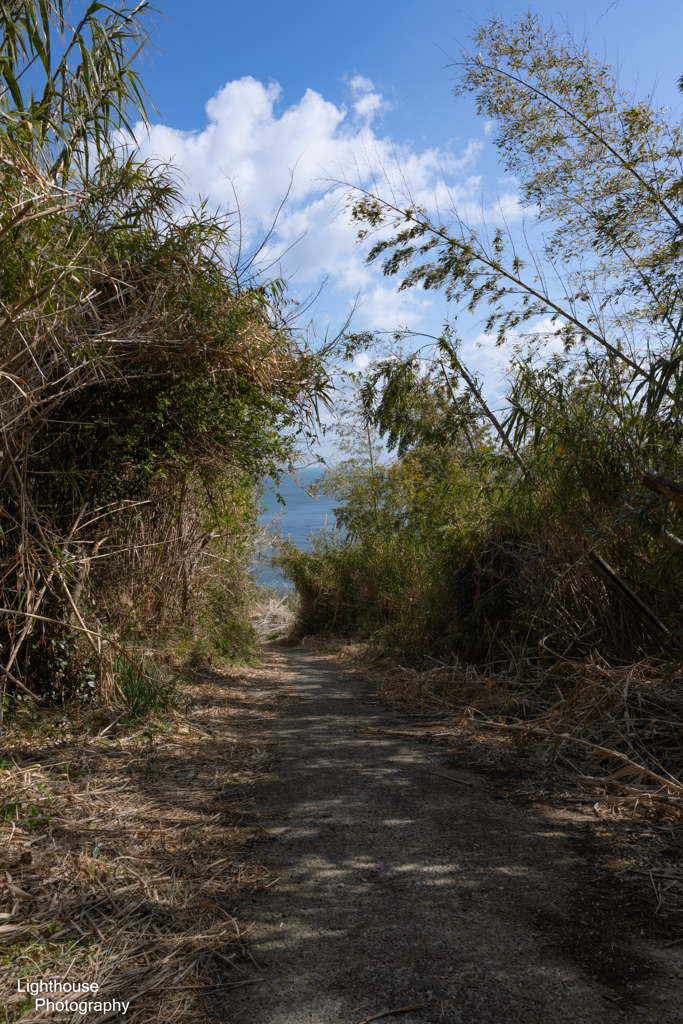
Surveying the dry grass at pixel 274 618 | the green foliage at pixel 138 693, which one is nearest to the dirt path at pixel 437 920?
the green foliage at pixel 138 693

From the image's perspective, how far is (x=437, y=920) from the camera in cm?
188

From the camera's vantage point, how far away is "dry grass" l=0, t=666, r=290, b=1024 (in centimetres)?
161

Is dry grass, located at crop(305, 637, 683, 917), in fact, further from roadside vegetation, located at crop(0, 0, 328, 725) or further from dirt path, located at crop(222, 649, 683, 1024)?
roadside vegetation, located at crop(0, 0, 328, 725)

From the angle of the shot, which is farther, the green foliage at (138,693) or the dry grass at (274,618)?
the dry grass at (274,618)

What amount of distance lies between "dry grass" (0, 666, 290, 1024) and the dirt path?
0.45ft

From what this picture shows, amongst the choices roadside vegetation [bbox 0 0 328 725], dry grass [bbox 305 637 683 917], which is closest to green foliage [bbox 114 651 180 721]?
roadside vegetation [bbox 0 0 328 725]

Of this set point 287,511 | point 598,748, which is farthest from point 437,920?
point 287,511

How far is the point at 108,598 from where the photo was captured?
15.0 ft

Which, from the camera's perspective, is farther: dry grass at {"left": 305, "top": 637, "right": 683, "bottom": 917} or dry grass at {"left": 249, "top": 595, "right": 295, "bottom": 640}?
dry grass at {"left": 249, "top": 595, "right": 295, "bottom": 640}

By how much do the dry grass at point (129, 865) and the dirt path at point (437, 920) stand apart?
14 cm

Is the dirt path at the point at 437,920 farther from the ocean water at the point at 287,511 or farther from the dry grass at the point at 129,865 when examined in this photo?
the ocean water at the point at 287,511

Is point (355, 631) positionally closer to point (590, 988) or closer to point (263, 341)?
point (263, 341)

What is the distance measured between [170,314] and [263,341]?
2.58ft

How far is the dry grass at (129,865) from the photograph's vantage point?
5.28 feet
